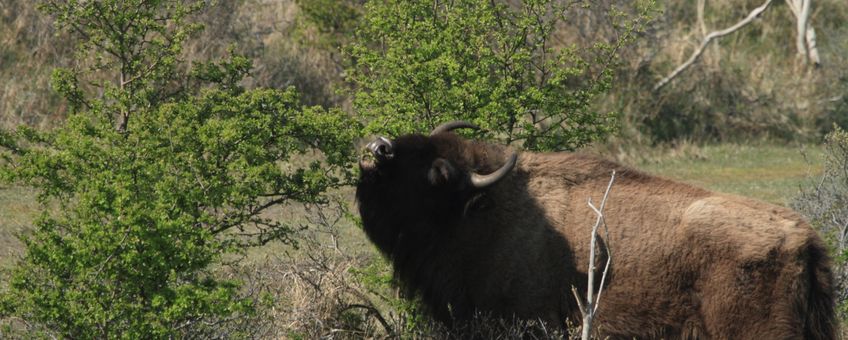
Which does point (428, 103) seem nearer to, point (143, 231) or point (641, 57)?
point (143, 231)

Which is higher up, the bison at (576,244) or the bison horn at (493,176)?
the bison horn at (493,176)

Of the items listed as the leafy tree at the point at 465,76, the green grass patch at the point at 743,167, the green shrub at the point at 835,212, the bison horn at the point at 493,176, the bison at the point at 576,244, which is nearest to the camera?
the bison at the point at 576,244

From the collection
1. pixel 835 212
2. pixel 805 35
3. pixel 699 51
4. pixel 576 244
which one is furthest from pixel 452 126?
pixel 805 35

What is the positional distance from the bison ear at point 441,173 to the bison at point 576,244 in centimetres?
1

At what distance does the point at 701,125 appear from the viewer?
25594mm

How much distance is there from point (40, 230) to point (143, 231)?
0.68m

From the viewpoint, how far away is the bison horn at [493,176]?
8.97 m

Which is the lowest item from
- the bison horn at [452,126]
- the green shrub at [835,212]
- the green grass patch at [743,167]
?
the green grass patch at [743,167]

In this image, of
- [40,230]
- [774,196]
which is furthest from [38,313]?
[774,196]

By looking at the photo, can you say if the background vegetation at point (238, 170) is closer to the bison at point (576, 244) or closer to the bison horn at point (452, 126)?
the bison at point (576, 244)

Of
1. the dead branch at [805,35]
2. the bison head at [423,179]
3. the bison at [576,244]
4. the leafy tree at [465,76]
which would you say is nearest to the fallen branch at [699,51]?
the dead branch at [805,35]

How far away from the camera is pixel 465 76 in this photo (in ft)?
35.0

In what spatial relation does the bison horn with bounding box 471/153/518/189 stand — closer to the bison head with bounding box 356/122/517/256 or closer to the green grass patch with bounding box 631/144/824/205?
the bison head with bounding box 356/122/517/256

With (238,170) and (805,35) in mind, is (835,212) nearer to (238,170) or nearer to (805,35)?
(238,170)
